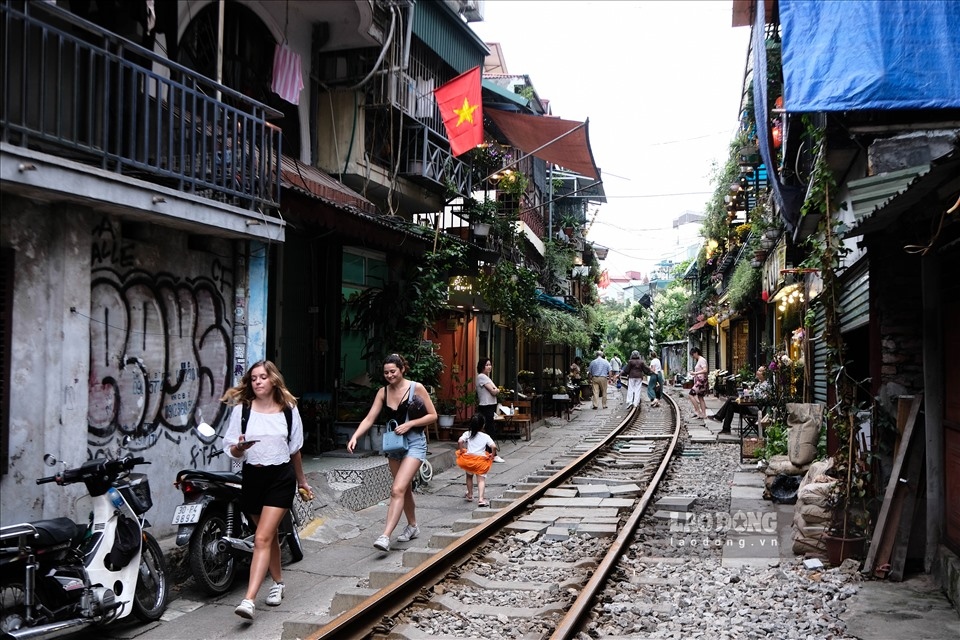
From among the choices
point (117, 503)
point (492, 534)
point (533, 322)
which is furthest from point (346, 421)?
point (533, 322)

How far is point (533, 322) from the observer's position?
20516mm

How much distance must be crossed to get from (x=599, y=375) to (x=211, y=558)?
22.9 metres

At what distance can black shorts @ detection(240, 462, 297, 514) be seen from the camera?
5.99 metres

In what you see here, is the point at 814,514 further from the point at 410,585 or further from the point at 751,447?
the point at 751,447

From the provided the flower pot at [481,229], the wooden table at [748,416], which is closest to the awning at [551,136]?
the flower pot at [481,229]

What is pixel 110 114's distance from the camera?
7355mm

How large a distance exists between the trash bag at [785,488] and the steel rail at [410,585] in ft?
10.3

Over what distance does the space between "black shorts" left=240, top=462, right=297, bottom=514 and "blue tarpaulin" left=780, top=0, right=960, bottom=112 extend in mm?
7483

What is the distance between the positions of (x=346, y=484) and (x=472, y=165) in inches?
429

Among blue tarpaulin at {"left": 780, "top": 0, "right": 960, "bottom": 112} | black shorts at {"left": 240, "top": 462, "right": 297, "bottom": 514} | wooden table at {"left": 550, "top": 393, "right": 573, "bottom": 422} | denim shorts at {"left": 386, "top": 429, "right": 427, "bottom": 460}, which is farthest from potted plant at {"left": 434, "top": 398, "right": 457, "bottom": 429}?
black shorts at {"left": 240, "top": 462, "right": 297, "bottom": 514}

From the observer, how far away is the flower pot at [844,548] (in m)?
7.23

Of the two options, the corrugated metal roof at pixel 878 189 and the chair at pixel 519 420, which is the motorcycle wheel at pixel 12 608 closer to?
the corrugated metal roof at pixel 878 189

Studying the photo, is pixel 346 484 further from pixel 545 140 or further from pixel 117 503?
pixel 545 140

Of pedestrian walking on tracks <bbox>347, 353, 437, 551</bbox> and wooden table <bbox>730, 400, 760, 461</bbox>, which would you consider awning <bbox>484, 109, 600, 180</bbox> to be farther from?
pedestrian walking on tracks <bbox>347, 353, 437, 551</bbox>
